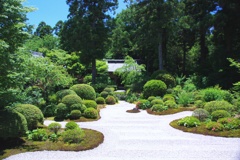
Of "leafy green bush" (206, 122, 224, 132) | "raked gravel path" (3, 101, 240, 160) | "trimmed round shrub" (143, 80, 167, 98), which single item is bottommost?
"raked gravel path" (3, 101, 240, 160)

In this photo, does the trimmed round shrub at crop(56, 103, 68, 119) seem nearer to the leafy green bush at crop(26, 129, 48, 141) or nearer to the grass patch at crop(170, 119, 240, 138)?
the leafy green bush at crop(26, 129, 48, 141)

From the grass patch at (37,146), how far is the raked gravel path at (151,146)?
246mm

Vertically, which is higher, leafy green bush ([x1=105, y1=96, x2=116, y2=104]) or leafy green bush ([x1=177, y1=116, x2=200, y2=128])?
leafy green bush ([x1=105, y1=96, x2=116, y2=104])

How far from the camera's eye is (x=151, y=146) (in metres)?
9.30

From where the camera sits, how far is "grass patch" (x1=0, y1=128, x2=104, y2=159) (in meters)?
8.64

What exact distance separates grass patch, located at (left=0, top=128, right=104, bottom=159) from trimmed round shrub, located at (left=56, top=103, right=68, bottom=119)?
15.7 feet

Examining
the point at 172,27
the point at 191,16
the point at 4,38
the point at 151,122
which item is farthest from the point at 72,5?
the point at 4,38

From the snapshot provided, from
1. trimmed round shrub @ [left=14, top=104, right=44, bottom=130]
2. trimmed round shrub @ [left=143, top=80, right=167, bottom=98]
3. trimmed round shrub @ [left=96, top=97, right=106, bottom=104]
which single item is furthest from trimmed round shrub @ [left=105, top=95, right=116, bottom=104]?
trimmed round shrub @ [left=14, top=104, right=44, bottom=130]

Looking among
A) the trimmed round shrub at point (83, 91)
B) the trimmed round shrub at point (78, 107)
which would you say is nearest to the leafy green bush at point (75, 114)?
the trimmed round shrub at point (78, 107)

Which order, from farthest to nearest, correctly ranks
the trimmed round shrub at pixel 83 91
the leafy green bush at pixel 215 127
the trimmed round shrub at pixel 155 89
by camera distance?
the trimmed round shrub at pixel 155 89, the trimmed round shrub at pixel 83 91, the leafy green bush at pixel 215 127

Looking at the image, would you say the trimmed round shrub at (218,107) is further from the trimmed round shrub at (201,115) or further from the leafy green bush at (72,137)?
the leafy green bush at (72,137)

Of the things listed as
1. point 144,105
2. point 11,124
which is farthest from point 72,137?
point 144,105

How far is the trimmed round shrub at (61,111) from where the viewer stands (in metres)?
14.5

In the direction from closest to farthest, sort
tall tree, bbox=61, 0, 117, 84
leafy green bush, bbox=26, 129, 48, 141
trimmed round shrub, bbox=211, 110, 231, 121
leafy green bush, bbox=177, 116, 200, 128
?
leafy green bush, bbox=26, 129, 48, 141 → leafy green bush, bbox=177, 116, 200, 128 → trimmed round shrub, bbox=211, 110, 231, 121 → tall tree, bbox=61, 0, 117, 84
